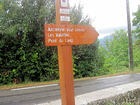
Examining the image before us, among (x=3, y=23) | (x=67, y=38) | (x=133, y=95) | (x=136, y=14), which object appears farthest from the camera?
(x=136, y=14)

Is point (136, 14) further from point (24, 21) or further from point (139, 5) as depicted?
point (24, 21)

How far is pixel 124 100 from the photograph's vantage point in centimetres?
373

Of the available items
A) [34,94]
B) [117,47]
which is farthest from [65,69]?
[117,47]

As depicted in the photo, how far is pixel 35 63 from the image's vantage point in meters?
12.4

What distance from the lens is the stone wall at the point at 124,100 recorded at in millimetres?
3425

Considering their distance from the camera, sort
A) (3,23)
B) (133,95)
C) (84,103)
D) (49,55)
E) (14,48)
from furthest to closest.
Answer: (49,55) → (14,48) → (3,23) → (133,95) → (84,103)

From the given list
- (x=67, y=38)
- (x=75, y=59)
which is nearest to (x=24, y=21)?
(x=75, y=59)

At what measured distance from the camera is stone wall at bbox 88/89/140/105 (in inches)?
135

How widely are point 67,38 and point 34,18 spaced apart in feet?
32.1

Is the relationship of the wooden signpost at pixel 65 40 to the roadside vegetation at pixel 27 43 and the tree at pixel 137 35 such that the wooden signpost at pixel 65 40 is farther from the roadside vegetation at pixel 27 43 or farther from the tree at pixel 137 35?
the tree at pixel 137 35

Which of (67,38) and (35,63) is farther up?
(67,38)

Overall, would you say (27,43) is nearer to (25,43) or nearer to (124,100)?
(25,43)

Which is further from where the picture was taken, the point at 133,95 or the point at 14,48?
the point at 14,48

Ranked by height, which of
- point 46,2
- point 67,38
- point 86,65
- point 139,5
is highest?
point 139,5
